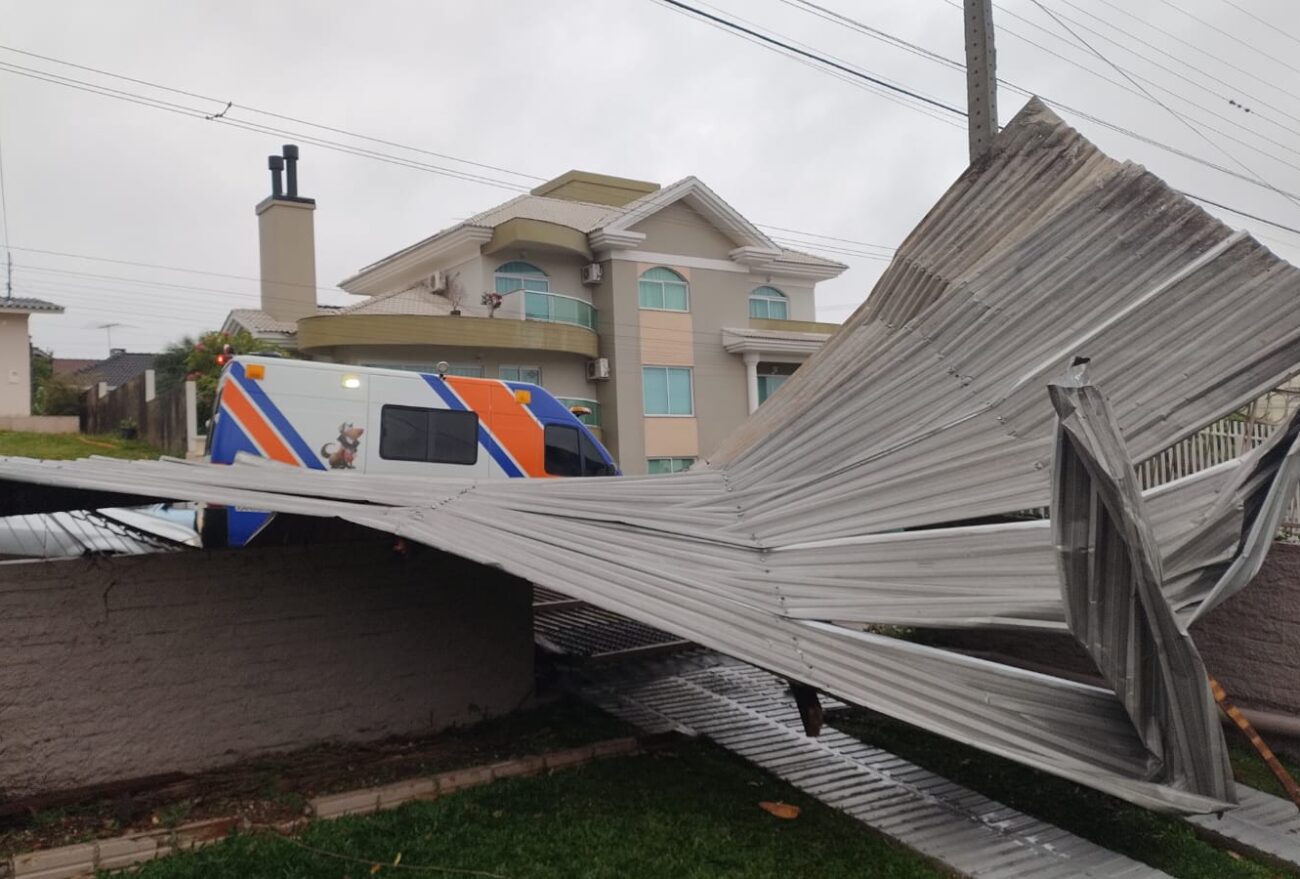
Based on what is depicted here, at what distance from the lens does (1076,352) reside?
5.22 metres

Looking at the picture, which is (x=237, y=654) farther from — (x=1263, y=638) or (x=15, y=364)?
(x=15, y=364)

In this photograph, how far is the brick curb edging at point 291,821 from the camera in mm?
4699

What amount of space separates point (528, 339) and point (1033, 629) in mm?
21725

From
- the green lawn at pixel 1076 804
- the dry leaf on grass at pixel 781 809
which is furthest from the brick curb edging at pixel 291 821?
the green lawn at pixel 1076 804

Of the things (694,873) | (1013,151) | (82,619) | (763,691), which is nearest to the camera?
(694,873)

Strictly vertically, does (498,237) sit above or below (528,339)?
above

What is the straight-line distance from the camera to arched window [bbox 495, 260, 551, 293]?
26.3 metres

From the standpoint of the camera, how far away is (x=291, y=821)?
5.30 meters

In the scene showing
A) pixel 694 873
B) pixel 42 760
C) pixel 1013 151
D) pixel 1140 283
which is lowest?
pixel 694 873

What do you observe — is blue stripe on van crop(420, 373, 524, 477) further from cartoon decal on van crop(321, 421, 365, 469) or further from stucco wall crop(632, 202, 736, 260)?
stucco wall crop(632, 202, 736, 260)

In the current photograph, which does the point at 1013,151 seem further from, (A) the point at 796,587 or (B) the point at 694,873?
(B) the point at 694,873

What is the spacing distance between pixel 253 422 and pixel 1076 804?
7.84m

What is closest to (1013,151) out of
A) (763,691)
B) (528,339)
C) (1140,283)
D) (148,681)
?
(1140,283)

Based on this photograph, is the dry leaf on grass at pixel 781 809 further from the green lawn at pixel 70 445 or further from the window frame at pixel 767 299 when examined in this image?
the window frame at pixel 767 299
